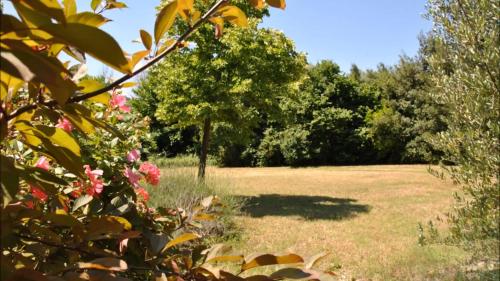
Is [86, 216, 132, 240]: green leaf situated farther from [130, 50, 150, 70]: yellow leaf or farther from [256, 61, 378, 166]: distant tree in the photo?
[256, 61, 378, 166]: distant tree

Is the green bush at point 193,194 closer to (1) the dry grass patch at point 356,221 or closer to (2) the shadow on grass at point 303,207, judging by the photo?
(1) the dry grass patch at point 356,221

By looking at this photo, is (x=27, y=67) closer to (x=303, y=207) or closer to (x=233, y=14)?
(x=233, y=14)

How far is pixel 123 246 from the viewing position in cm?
96

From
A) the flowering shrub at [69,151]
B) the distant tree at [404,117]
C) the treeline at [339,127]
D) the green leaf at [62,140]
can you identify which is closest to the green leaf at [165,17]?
the flowering shrub at [69,151]

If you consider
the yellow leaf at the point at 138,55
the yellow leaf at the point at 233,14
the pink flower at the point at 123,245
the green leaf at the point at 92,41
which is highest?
the yellow leaf at the point at 233,14

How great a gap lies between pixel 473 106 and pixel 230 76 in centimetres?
856

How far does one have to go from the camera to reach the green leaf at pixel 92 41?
1.26ft

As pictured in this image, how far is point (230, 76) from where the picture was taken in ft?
36.0

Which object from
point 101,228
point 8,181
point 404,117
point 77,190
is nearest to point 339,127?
point 404,117

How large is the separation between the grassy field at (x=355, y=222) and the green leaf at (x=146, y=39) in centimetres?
418

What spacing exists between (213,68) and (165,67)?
1.57 meters

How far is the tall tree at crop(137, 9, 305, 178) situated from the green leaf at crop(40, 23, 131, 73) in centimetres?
974

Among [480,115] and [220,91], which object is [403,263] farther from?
[220,91]

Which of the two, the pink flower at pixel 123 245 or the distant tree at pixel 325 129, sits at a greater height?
the distant tree at pixel 325 129
